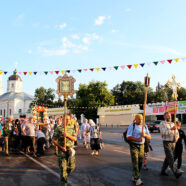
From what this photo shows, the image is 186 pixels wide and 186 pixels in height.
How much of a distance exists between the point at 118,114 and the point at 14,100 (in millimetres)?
57461

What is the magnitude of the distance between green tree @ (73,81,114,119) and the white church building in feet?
126

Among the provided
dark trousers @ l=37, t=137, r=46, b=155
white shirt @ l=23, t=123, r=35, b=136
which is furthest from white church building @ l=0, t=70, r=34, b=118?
dark trousers @ l=37, t=137, r=46, b=155

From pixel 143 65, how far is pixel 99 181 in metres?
12.0

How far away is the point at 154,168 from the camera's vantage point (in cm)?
778

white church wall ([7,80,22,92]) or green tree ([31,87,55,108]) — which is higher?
white church wall ([7,80,22,92])

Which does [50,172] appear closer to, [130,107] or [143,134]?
Result: [143,134]

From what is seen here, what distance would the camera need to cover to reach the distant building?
5203cm

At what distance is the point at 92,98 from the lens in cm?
6372

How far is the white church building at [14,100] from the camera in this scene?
3920 inches

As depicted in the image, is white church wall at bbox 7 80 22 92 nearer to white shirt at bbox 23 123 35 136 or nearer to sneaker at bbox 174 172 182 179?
white shirt at bbox 23 123 35 136

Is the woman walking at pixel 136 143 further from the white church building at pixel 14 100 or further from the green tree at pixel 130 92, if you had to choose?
the white church building at pixel 14 100

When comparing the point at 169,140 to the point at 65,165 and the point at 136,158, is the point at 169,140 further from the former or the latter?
the point at 65,165

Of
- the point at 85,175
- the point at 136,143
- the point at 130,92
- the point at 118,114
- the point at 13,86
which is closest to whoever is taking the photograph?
the point at 136,143

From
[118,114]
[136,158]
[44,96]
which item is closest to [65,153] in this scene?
[136,158]
